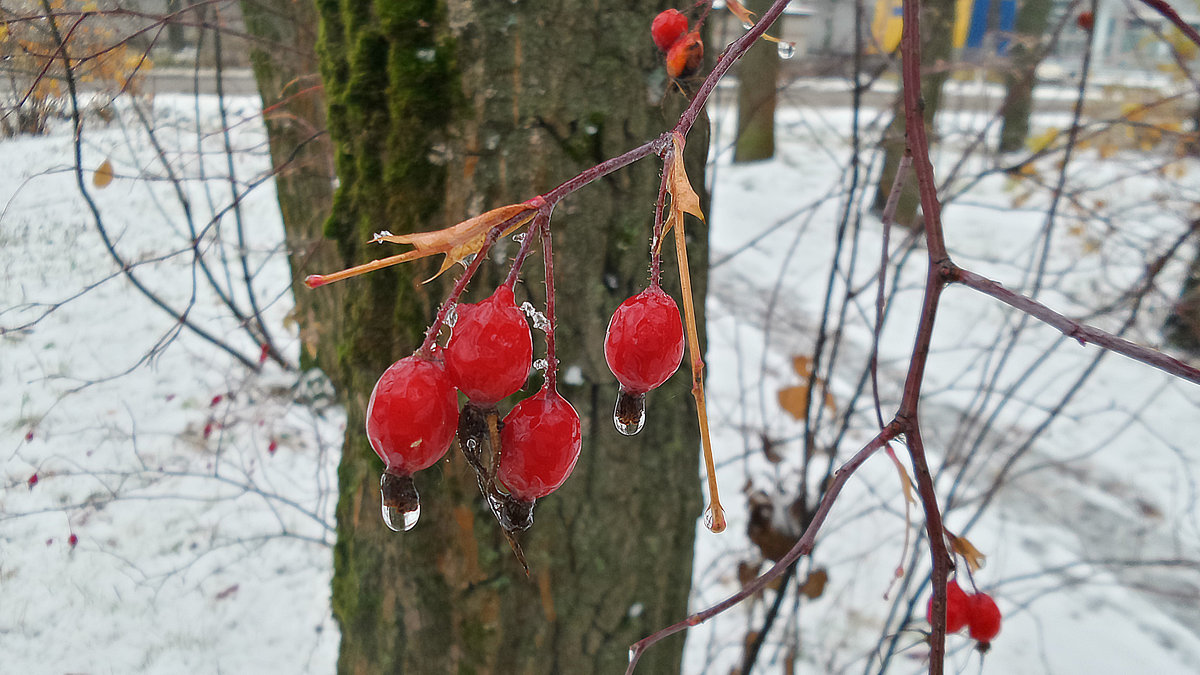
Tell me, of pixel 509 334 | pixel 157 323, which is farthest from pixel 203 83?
pixel 509 334

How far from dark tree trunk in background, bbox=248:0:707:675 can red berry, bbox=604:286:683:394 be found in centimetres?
49

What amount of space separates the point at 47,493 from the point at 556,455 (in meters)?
1.04

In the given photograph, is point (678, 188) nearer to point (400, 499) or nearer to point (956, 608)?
point (400, 499)

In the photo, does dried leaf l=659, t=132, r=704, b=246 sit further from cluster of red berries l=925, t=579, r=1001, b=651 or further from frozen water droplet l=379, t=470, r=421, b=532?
cluster of red berries l=925, t=579, r=1001, b=651

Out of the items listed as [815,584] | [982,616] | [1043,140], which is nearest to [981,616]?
[982,616]

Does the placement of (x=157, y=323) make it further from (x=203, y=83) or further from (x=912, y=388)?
(x=912, y=388)

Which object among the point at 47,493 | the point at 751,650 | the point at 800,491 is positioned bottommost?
the point at 751,650

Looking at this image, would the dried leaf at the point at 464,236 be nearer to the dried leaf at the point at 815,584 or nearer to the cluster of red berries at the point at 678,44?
the cluster of red berries at the point at 678,44

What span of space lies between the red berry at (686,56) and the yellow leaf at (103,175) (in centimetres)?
95

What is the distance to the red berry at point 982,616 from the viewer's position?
73 cm

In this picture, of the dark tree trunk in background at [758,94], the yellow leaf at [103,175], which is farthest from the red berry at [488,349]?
the dark tree trunk in background at [758,94]

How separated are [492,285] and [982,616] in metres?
0.67

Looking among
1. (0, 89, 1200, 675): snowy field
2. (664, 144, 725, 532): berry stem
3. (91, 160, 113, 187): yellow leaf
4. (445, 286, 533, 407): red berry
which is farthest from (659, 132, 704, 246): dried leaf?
(91, 160, 113, 187): yellow leaf

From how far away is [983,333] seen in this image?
11.8ft
